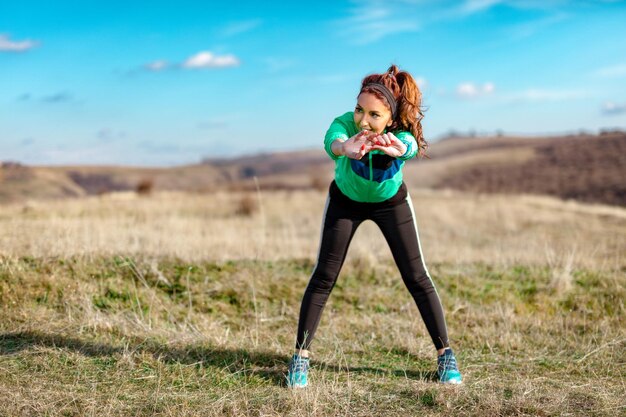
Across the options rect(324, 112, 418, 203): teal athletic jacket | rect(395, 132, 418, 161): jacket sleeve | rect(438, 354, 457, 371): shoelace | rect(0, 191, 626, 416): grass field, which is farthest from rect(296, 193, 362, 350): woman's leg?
rect(438, 354, 457, 371): shoelace

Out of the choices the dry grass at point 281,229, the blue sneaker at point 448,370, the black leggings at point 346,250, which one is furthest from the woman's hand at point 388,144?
the dry grass at point 281,229

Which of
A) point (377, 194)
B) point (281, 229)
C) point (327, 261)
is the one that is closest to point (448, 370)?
point (327, 261)

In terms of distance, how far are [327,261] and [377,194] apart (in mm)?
583

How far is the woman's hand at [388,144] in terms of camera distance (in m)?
3.75

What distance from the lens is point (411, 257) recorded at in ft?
14.1

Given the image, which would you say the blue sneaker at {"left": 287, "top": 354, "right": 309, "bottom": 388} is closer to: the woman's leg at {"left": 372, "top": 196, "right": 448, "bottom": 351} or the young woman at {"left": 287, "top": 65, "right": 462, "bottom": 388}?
the young woman at {"left": 287, "top": 65, "right": 462, "bottom": 388}

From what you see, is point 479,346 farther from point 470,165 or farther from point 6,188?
point 470,165

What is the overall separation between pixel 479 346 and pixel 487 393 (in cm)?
165

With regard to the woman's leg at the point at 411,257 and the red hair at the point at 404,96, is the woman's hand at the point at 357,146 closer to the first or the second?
the red hair at the point at 404,96

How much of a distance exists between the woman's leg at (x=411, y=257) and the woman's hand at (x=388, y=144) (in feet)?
1.73

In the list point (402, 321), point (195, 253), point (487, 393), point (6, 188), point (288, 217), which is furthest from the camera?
point (6, 188)

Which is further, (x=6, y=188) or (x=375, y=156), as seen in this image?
(x=6, y=188)

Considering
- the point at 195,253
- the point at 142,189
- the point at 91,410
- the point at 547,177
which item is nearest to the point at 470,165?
the point at 547,177

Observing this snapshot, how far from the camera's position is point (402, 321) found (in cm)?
622
